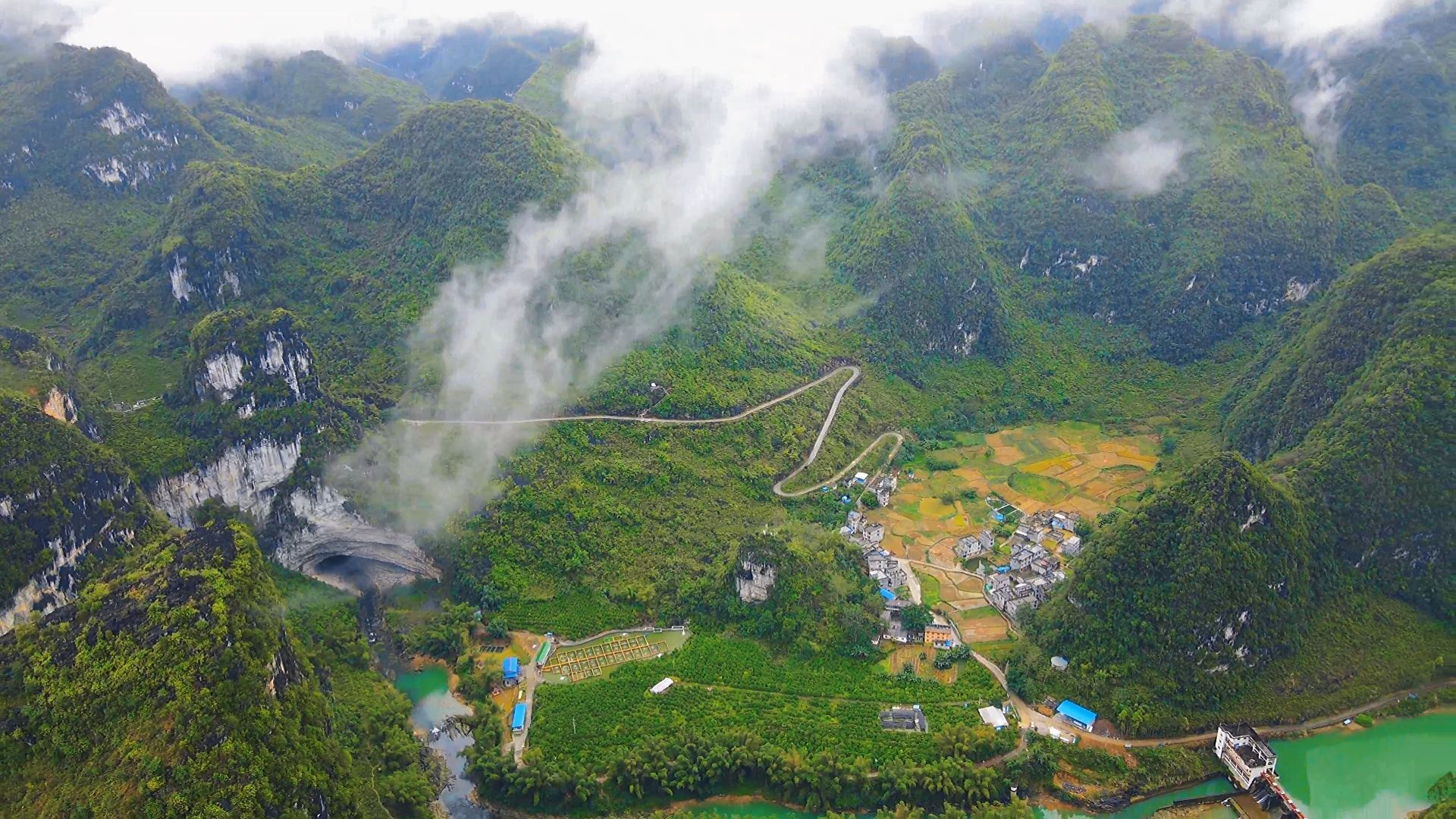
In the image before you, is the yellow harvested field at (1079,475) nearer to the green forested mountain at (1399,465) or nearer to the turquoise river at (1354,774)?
the green forested mountain at (1399,465)

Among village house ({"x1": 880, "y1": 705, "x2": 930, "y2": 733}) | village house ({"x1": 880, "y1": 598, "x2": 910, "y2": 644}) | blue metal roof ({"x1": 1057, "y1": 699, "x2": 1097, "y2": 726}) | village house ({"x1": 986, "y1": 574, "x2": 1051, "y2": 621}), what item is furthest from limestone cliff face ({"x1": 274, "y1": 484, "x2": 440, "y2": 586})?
blue metal roof ({"x1": 1057, "y1": 699, "x2": 1097, "y2": 726})

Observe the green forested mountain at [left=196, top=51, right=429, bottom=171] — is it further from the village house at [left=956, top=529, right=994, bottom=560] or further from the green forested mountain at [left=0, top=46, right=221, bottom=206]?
the village house at [left=956, top=529, right=994, bottom=560]

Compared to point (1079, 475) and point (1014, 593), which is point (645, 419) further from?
point (1079, 475)

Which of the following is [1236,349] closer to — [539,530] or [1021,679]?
[1021,679]

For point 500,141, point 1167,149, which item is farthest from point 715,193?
point 1167,149

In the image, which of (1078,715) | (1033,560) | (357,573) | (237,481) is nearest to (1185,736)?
(1078,715)

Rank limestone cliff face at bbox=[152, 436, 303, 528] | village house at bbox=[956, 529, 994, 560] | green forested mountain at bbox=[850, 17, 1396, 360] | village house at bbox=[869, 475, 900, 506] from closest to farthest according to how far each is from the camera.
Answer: limestone cliff face at bbox=[152, 436, 303, 528] → village house at bbox=[956, 529, 994, 560] → village house at bbox=[869, 475, 900, 506] → green forested mountain at bbox=[850, 17, 1396, 360]

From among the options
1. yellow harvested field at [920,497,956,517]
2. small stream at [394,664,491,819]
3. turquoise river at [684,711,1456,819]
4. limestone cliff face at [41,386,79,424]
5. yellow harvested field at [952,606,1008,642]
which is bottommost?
small stream at [394,664,491,819]
